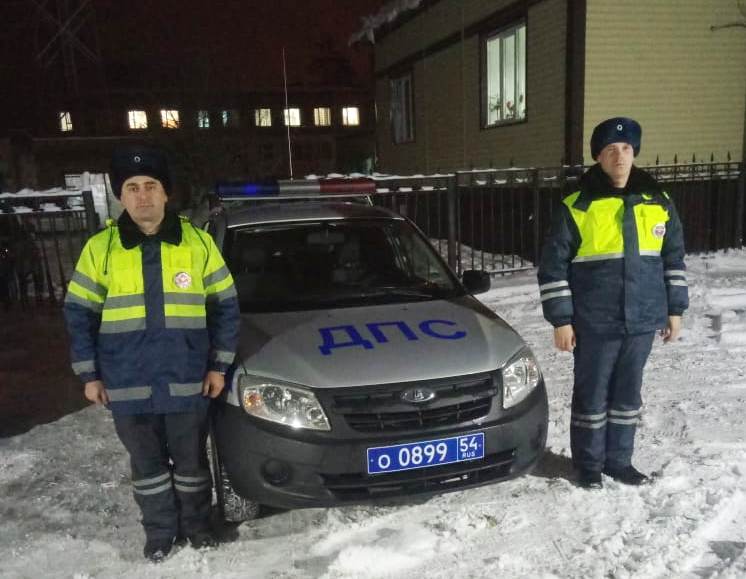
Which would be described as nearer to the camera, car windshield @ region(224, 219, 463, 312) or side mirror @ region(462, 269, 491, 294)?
car windshield @ region(224, 219, 463, 312)

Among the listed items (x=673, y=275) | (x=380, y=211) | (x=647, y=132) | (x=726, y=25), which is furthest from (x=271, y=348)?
(x=726, y=25)

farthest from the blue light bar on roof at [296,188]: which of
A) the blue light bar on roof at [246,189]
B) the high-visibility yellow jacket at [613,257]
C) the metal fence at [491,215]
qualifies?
the metal fence at [491,215]

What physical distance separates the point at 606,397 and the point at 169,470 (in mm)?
2290

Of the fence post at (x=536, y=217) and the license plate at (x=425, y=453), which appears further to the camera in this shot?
the fence post at (x=536, y=217)

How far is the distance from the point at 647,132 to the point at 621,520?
29.7 feet

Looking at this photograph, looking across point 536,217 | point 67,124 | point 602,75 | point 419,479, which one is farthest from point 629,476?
point 67,124

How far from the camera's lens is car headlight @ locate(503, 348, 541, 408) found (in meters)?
3.12

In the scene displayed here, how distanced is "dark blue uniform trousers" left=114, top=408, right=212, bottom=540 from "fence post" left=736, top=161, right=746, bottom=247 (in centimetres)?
1033

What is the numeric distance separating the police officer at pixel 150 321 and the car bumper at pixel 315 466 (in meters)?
0.21

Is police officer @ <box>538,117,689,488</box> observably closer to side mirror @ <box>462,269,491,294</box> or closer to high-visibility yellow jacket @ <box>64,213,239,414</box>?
side mirror @ <box>462,269,491,294</box>

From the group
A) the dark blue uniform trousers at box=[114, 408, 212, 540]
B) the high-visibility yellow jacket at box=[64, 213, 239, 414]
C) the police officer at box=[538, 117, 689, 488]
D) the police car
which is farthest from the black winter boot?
the high-visibility yellow jacket at box=[64, 213, 239, 414]

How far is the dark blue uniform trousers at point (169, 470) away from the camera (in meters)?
2.87

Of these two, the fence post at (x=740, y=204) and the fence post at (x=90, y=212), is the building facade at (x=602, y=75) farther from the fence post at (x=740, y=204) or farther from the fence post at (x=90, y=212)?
the fence post at (x=90, y=212)

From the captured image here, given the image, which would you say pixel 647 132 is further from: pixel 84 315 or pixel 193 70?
pixel 193 70
